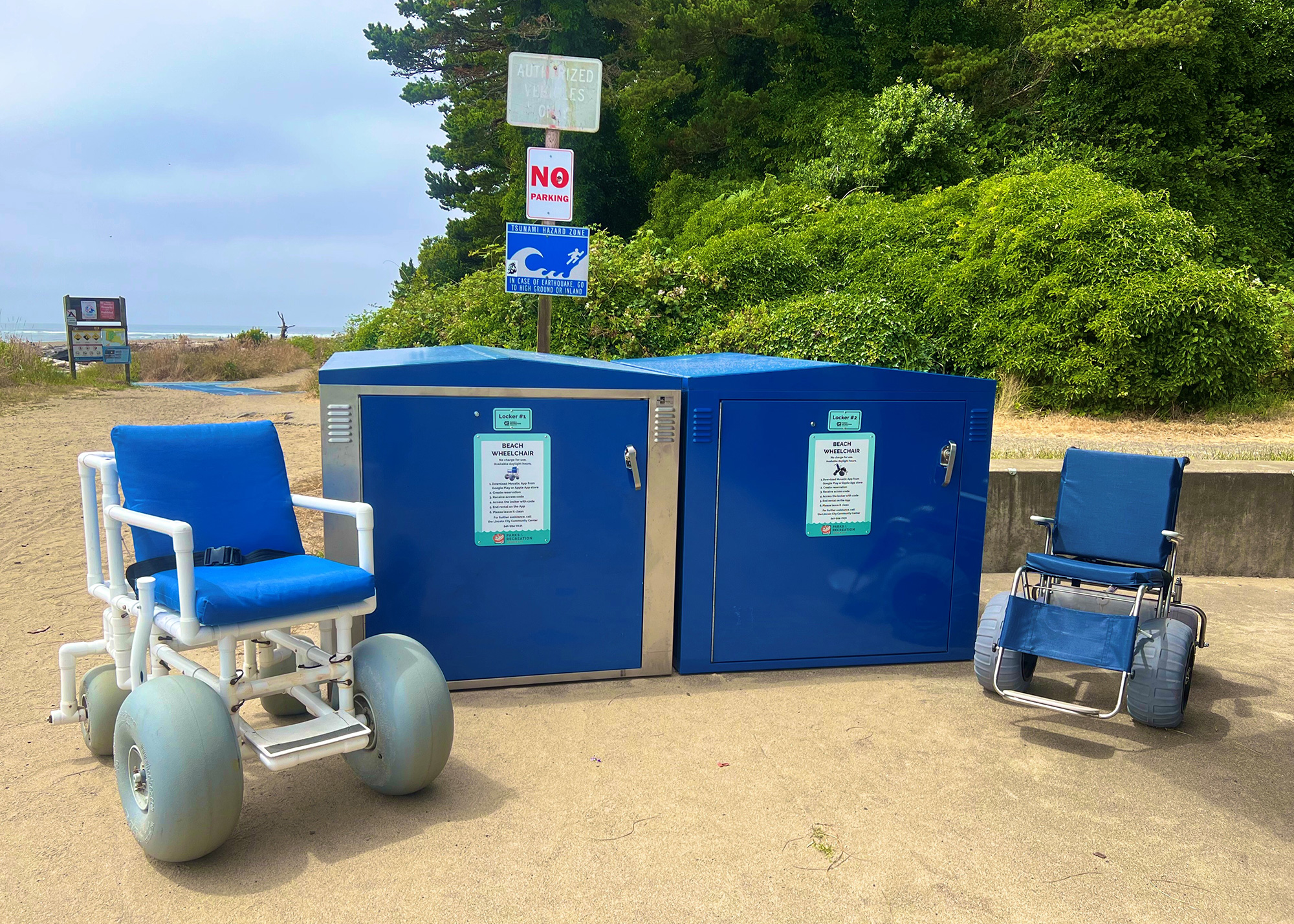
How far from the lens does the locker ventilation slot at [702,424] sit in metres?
4.27

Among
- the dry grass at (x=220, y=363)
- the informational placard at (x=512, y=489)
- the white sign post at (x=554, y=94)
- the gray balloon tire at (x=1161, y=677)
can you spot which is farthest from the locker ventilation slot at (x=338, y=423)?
the dry grass at (x=220, y=363)

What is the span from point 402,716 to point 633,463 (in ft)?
5.31

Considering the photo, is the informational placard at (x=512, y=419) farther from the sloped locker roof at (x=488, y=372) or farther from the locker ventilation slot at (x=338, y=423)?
the locker ventilation slot at (x=338, y=423)

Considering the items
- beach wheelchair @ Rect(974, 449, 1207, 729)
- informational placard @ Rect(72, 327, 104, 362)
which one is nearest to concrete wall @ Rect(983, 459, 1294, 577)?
beach wheelchair @ Rect(974, 449, 1207, 729)

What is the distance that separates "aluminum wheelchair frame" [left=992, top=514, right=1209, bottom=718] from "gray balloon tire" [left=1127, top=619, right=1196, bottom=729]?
2.3 inches

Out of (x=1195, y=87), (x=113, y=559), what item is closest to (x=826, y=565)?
(x=113, y=559)

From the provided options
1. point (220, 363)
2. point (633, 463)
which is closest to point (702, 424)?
point (633, 463)

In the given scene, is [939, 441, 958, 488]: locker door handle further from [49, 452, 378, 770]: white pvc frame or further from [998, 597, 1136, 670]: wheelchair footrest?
[49, 452, 378, 770]: white pvc frame

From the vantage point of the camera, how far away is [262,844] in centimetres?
286

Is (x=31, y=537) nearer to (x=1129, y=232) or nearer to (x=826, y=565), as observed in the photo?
(x=826, y=565)

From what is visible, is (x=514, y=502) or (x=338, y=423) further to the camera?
(x=514, y=502)

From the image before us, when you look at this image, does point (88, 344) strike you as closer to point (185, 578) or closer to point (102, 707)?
point (102, 707)

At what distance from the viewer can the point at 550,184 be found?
6.38 metres

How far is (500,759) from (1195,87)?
19.4 metres
